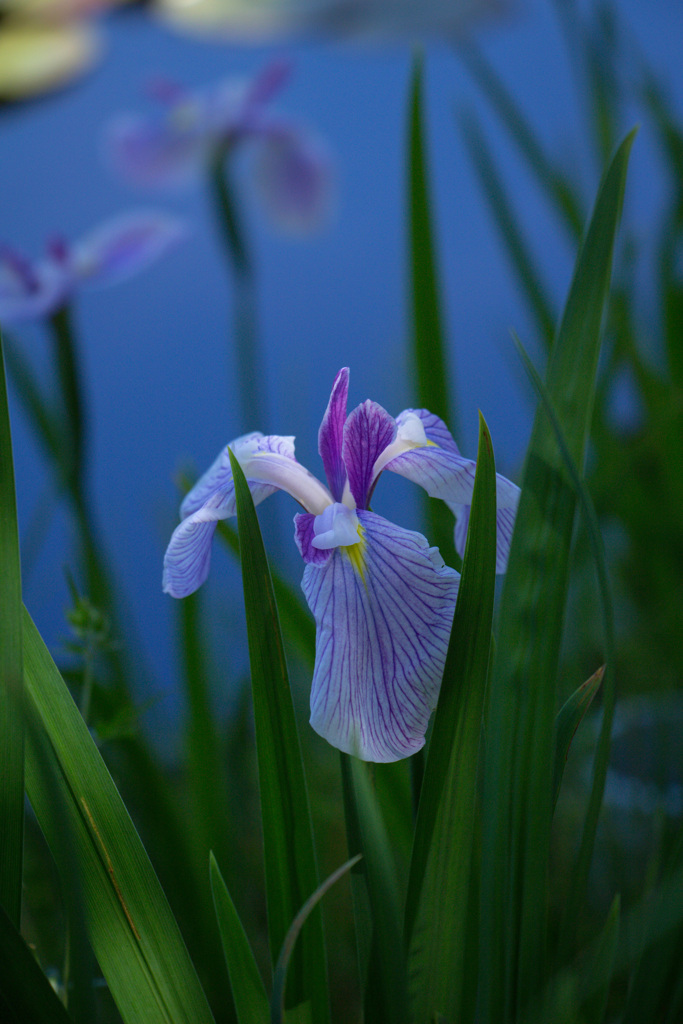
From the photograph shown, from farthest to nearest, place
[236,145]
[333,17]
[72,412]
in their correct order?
[333,17] → [236,145] → [72,412]

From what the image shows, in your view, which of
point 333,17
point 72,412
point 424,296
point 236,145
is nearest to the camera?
point 424,296

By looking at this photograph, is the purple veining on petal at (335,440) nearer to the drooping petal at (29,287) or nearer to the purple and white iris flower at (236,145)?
the drooping petal at (29,287)

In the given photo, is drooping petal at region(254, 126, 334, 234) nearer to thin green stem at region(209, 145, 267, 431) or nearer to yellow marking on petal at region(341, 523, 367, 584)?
thin green stem at region(209, 145, 267, 431)

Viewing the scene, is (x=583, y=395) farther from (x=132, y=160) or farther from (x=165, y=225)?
(x=132, y=160)

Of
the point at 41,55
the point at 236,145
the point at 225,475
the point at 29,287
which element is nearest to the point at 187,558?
the point at 225,475

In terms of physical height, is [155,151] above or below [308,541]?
above

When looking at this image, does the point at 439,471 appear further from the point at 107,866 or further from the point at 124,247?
the point at 124,247

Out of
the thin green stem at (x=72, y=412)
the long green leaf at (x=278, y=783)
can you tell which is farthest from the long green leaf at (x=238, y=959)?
the thin green stem at (x=72, y=412)
